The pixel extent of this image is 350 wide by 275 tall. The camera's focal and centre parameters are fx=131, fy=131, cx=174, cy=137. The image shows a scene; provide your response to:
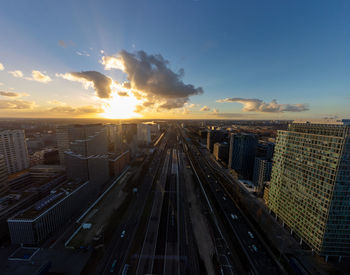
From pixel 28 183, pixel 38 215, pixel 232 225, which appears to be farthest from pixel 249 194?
pixel 28 183

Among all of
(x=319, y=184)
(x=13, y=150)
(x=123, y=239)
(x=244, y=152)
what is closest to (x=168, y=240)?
(x=123, y=239)

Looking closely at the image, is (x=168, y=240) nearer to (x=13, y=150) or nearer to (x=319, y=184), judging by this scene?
(x=319, y=184)

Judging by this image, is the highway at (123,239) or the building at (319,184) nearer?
the building at (319,184)

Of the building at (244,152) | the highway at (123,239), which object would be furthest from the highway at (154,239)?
the building at (244,152)

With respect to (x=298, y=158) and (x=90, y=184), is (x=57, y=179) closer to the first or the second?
(x=90, y=184)

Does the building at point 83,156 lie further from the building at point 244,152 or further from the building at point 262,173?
the building at point 244,152
